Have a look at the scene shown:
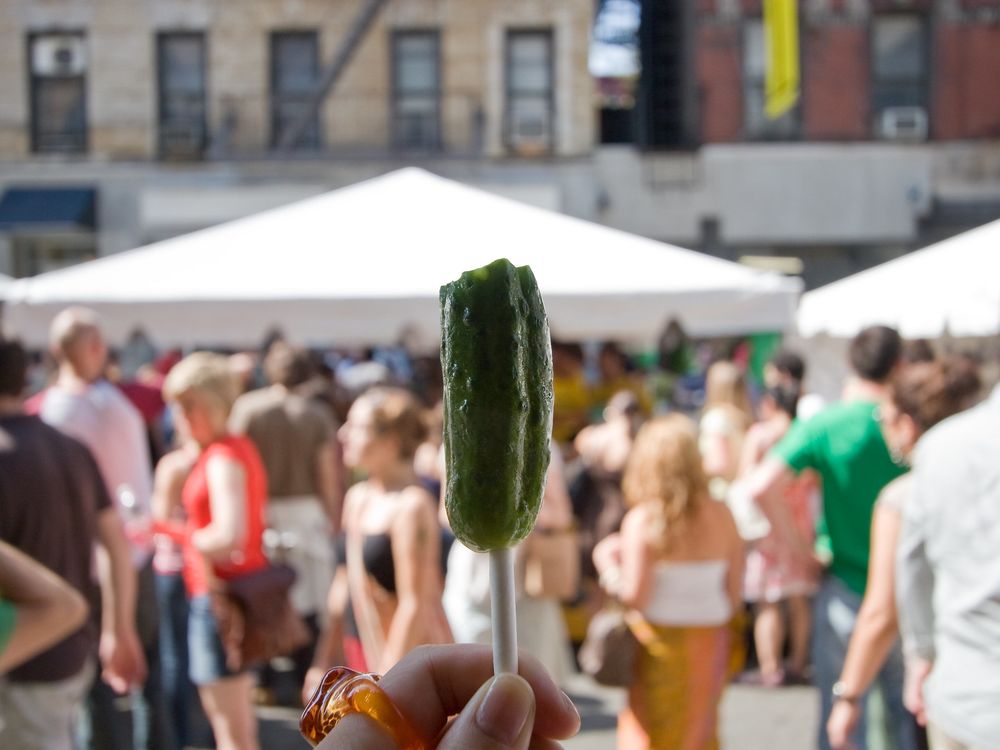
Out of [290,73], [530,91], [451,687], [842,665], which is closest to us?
[451,687]

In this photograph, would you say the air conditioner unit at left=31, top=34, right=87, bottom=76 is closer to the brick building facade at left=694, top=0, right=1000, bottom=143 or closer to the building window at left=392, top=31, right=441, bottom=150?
the building window at left=392, top=31, right=441, bottom=150

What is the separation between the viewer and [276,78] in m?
19.9

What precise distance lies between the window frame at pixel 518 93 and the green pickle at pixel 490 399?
1847 centimetres

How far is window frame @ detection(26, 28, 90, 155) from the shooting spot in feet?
64.6

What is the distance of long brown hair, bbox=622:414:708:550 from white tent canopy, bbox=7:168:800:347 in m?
1.94

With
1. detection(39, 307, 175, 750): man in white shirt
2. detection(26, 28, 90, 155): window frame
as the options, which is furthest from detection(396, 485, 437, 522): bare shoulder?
detection(26, 28, 90, 155): window frame

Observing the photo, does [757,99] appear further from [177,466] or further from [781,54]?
[177,466]

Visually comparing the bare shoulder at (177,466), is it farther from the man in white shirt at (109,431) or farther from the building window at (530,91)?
the building window at (530,91)

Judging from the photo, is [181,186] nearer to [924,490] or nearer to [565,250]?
[565,250]

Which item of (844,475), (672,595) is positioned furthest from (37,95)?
(844,475)

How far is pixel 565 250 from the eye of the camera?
6.44m

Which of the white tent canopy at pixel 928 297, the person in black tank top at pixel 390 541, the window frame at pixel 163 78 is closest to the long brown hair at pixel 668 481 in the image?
the person in black tank top at pixel 390 541

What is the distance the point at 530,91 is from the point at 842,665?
649 inches

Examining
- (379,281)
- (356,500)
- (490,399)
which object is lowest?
(356,500)
